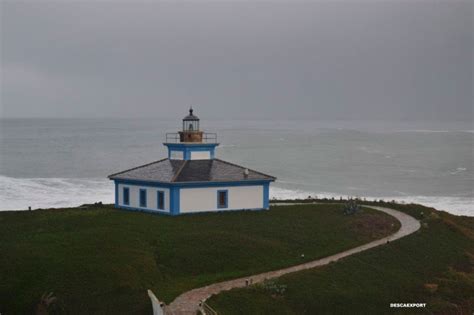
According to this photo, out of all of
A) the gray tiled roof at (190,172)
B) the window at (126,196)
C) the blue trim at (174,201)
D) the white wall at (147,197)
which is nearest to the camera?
the blue trim at (174,201)

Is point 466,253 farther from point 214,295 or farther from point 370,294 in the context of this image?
point 214,295

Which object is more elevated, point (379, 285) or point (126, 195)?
point (126, 195)

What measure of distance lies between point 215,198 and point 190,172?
1.92 meters

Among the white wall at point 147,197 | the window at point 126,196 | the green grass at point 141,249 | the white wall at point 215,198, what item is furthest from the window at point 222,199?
the window at point 126,196

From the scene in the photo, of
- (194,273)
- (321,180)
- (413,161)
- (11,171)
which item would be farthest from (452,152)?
(194,273)

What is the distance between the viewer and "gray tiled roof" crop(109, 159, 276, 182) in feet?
119

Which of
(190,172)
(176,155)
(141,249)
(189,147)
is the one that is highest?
(189,147)

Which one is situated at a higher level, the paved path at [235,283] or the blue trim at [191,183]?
the blue trim at [191,183]

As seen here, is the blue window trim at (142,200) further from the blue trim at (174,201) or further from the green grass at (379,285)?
the green grass at (379,285)

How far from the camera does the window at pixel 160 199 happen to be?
35781 millimetres

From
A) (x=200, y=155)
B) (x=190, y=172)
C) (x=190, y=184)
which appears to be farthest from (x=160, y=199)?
(x=200, y=155)

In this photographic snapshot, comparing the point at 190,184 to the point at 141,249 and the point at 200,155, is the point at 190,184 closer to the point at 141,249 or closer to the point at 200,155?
the point at 200,155

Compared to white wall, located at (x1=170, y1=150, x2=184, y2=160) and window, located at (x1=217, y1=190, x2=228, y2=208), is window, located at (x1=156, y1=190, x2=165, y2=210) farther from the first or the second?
white wall, located at (x1=170, y1=150, x2=184, y2=160)

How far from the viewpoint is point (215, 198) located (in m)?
36.3
